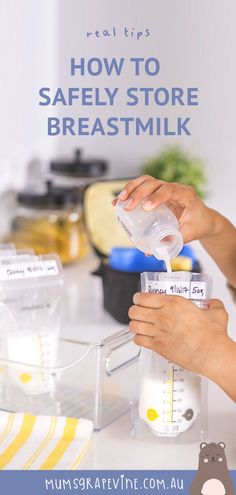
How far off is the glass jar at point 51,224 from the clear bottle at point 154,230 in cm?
83

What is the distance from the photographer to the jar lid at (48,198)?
195 centimetres

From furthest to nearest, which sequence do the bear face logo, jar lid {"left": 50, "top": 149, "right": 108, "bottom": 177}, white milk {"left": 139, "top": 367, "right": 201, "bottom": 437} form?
1. jar lid {"left": 50, "top": 149, "right": 108, "bottom": 177}
2. white milk {"left": 139, "top": 367, "right": 201, "bottom": 437}
3. the bear face logo

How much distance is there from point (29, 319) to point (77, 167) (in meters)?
1.01

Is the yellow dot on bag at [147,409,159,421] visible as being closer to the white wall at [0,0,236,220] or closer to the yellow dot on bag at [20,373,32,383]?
the yellow dot on bag at [20,373,32,383]

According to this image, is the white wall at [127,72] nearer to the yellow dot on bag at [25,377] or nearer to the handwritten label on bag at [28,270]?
the handwritten label on bag at [28,270]

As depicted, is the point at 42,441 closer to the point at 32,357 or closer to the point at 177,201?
the point at 32,357

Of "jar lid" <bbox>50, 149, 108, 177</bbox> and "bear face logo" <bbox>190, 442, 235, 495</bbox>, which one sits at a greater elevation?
"jar lid" <bbox>50, 149, 108, 177</bbox>

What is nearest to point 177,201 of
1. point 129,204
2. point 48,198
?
point 129,204

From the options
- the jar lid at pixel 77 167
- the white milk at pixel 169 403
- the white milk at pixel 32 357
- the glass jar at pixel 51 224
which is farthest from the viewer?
the jar lid at pixel 77 167

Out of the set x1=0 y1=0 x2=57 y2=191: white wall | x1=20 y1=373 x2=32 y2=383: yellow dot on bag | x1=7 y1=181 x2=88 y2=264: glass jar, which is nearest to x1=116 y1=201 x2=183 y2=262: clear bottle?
x1=20 y1=373 x2=32 y2=383: yellow dot on bag

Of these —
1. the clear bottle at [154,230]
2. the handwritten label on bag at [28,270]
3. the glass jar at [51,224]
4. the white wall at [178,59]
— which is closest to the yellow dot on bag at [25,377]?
the handwritten label on bag at [28,270]

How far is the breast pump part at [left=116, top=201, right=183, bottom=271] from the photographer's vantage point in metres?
1.06

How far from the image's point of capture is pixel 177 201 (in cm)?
123

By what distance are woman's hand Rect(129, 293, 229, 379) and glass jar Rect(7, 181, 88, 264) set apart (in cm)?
96
